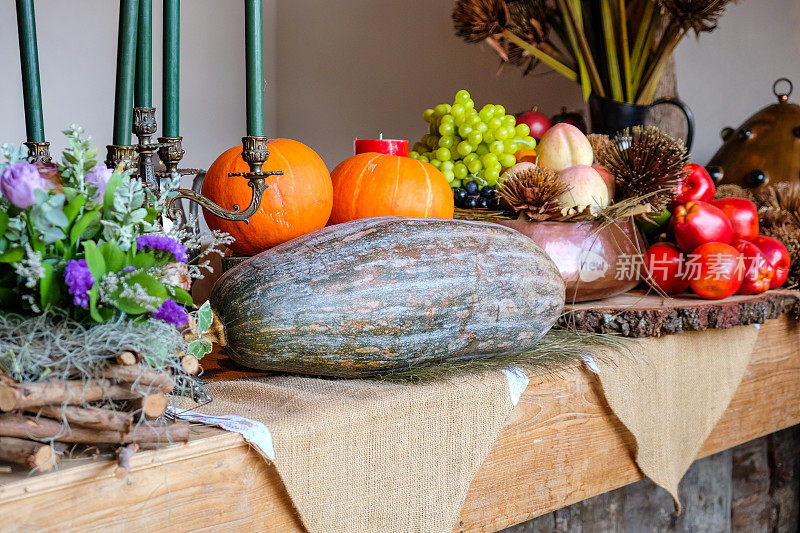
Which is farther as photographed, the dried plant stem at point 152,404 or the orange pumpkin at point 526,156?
the orange pumpkin at point 526,156

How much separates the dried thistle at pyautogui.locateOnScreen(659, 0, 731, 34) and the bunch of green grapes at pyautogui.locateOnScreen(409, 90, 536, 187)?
516 mm

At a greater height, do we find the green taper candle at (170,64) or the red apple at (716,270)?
the green taper candle at (170,64)

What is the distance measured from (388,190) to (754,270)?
2.23ft

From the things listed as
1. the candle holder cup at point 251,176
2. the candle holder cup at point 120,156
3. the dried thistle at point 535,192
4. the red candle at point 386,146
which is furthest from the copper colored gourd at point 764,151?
the candle holder cup at point 120,156

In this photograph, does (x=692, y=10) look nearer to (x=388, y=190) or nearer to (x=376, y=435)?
(x=388, y=190)

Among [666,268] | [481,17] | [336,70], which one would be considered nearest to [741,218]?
[666,268]

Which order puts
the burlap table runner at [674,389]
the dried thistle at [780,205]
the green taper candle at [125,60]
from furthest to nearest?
the dried thistle at [780,205]
the burlap table runner at [674,389]
the green taper candle at [125,60]

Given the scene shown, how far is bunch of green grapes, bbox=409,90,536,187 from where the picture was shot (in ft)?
4.37

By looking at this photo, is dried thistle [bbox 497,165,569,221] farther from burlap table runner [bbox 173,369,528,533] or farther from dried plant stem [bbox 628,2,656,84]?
dried plant stem [bbox 628,2,656,84]

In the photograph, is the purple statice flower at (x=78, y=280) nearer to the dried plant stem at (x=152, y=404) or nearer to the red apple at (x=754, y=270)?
the dried plant stem at (x=152, y=404)

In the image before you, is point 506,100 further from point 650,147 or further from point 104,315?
point 104,315

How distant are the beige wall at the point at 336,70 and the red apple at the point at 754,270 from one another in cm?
89

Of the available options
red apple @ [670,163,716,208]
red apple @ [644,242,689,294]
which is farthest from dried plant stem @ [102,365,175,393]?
red apple @ [670,163,716,208]

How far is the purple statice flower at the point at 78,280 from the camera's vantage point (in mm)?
555
